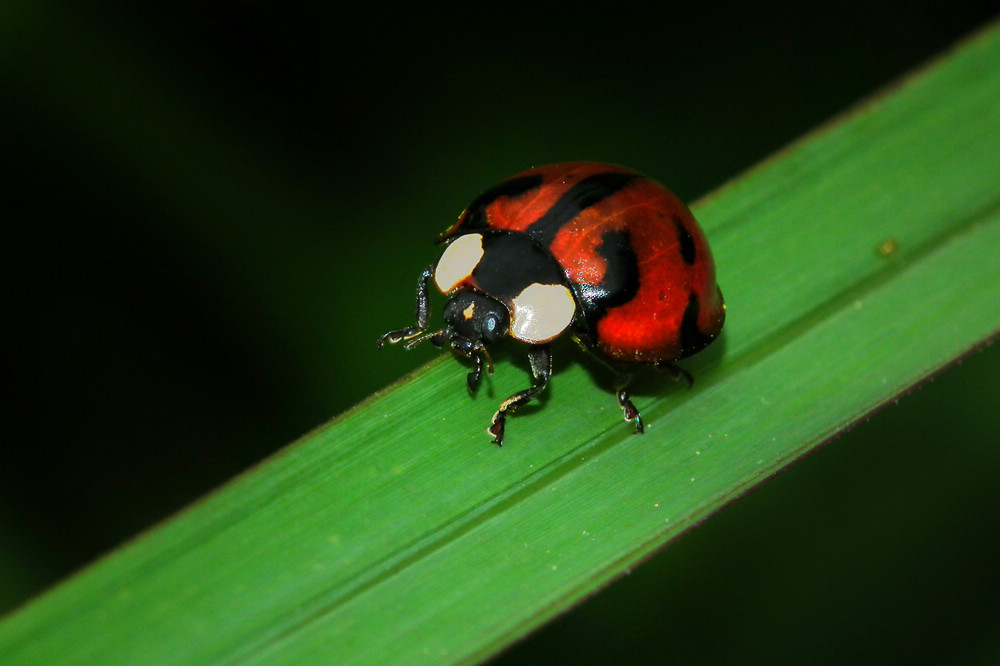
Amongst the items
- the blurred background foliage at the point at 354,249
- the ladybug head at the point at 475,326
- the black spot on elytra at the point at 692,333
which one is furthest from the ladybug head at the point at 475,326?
the blurred background foliage at the point at 354,249

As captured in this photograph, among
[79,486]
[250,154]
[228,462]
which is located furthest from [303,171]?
[79,486]

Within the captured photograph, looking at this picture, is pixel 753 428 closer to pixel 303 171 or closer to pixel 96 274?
pixel 303 171

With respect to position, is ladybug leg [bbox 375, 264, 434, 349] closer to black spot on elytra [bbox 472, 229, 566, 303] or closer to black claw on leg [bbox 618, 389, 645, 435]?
black spot on elytra [bbox 472, 229, 566, 303]

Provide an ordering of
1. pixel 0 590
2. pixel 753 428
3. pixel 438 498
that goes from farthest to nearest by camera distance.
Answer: pixel 0 590, pixel 753 428, pixel 438 498

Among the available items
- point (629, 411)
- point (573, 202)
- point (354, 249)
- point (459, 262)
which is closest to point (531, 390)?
point (629, 411)

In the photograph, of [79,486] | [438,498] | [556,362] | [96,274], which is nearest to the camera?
[438,498]

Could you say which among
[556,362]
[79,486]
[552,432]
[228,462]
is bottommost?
[552,432]

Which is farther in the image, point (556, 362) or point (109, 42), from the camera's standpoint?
point (109, 42)
